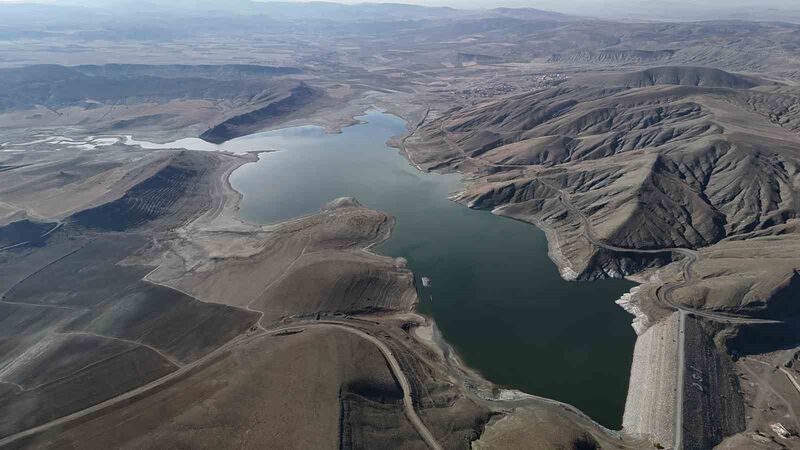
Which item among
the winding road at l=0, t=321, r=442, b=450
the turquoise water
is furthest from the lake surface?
the winding road at l=0, t=321, r=442, b=450

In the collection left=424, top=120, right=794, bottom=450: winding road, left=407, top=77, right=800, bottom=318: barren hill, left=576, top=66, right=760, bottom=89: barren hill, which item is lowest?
left=424, top=120, right=794, bottom=450: winding road

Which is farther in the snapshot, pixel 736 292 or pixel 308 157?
pixel 308 157

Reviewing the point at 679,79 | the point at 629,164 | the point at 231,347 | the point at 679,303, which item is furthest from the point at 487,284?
the point at 679,79

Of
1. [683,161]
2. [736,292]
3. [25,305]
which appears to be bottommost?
[25,305]

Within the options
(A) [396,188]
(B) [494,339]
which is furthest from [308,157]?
(B) [494,339]

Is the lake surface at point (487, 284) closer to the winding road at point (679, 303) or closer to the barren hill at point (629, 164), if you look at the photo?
the winding road at point (679, 303)

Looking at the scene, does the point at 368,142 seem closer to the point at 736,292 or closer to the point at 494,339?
the point at 494,339

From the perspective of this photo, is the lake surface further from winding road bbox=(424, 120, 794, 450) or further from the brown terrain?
winding road bbox=(424, 120, 794, 450)
